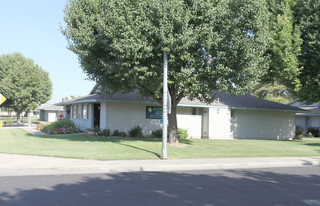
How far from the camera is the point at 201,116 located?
25906 mm

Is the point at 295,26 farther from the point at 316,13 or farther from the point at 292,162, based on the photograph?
the point at 292,162

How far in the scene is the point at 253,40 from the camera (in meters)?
14.4

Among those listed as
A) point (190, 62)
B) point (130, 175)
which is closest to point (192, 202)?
point (130, 175)

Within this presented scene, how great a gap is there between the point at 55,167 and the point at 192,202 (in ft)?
19.0

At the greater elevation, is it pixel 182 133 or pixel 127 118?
pixel 127 118

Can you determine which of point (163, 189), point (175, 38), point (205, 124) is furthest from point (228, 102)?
point (163, 189)

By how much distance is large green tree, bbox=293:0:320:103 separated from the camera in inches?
733

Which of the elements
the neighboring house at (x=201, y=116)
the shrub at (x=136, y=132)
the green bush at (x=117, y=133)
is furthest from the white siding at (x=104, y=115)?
the shrub at (x=136, y=132)

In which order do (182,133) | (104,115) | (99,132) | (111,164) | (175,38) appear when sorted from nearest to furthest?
(111,164) → (175,38) → (99,132) → (104,115) → (182,133)

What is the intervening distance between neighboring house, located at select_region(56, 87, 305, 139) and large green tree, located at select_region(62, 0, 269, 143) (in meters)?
7.11

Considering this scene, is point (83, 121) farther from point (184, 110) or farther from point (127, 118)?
point (184, 110)

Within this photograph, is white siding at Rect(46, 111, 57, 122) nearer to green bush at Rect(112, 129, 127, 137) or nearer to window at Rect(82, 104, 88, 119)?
window at Rect(82, 104, 88, 119)

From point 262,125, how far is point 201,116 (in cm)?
623

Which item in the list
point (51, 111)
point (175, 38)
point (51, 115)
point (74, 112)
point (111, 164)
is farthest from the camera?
point (51, 111)
